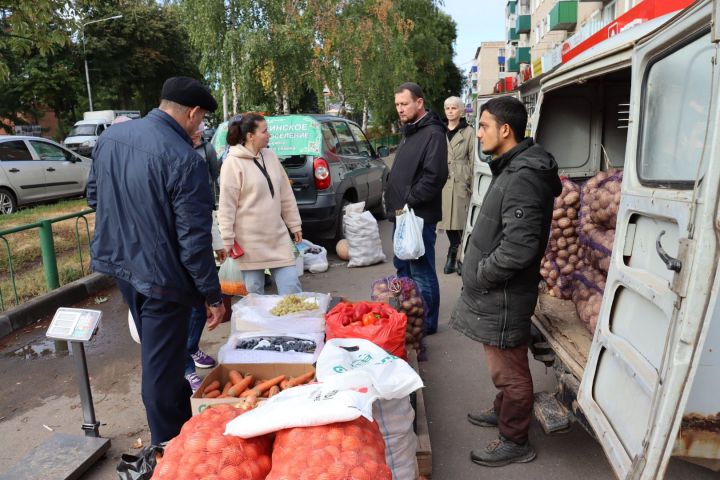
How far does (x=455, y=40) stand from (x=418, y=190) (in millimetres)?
59489

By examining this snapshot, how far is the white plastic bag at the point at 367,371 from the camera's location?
7.84 ft

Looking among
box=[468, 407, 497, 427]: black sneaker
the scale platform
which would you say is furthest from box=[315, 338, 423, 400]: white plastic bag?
the scale platform

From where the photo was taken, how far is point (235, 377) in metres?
3.33

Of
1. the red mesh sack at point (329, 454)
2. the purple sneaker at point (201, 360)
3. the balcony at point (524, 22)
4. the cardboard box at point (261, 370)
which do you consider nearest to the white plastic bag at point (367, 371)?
the red mesh sack at point (329, 454)

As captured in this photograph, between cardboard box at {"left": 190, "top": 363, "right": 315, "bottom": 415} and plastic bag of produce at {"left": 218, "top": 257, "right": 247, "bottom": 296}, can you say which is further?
plastic bag of produce at {"left": 218, "top": 257, "right": 247, "bottom": 296}

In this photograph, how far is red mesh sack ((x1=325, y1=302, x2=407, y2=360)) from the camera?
133 inches

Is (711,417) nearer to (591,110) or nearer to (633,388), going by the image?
(633,388)

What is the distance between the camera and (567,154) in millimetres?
5066

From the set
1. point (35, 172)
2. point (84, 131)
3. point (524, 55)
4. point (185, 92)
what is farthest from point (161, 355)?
point (524, 55)

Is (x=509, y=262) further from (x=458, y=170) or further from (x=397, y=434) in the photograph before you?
→ (x=458, y=170)

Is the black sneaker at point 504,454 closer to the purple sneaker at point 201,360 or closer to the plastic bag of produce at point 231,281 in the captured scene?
the purple sneaker at point 201,360

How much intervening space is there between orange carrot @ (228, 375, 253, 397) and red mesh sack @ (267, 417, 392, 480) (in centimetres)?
112

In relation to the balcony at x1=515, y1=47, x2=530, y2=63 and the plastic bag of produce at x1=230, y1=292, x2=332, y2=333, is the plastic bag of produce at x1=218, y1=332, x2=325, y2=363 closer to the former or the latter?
the plastic bag of produce at x1=230, y1=292, x2=332, y2=333

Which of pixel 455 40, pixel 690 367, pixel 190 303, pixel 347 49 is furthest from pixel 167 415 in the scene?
pixel 455 40
